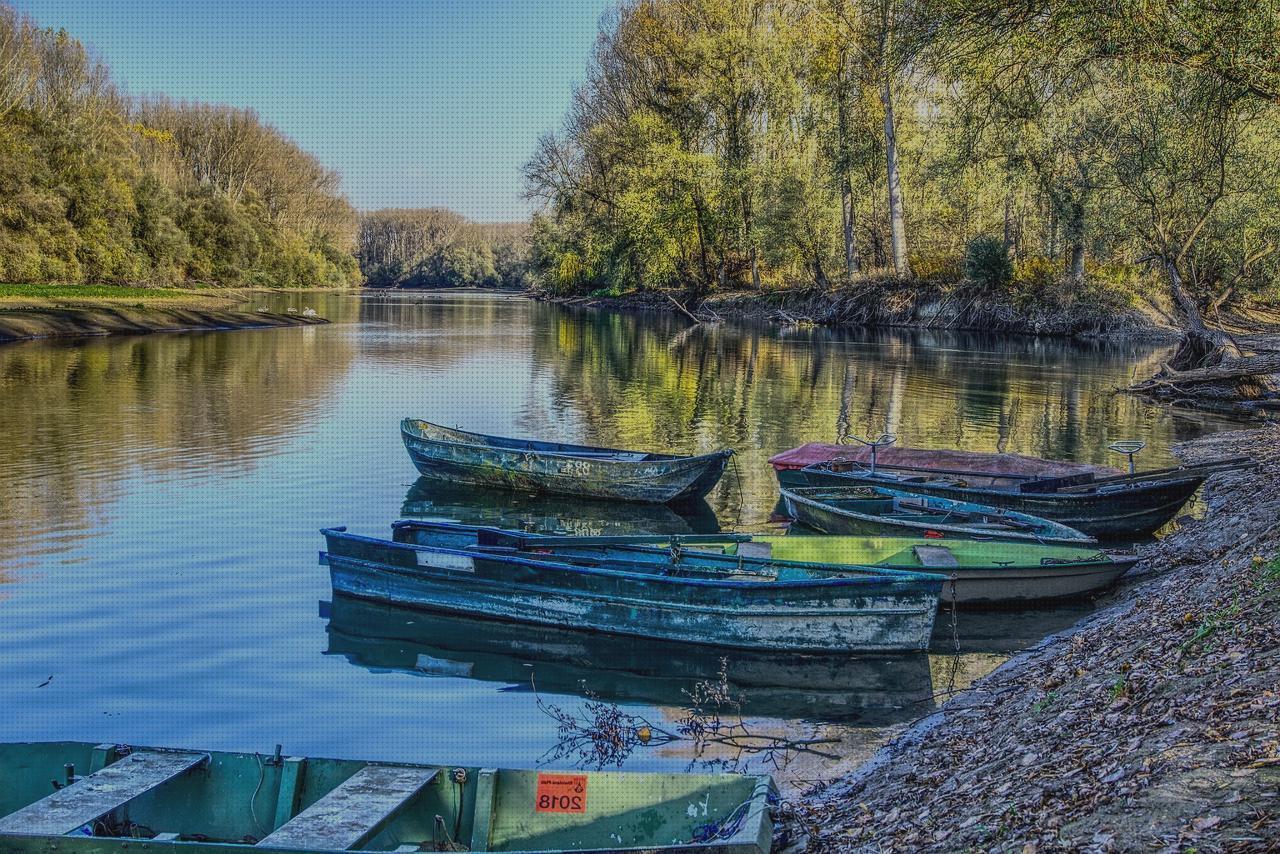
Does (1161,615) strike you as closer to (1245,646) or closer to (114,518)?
(1245,646)

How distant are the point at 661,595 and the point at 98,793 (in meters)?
6.72

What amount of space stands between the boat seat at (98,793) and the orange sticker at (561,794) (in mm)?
2197

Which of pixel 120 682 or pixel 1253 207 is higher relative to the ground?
pixel 1253 207

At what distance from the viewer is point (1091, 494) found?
1630 cm

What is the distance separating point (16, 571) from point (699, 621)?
9.62m

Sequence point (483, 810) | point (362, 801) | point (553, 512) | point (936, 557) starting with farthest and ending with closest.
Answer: point (553, 512)
point (936, 557)
point (483, 810)
point (362, 801)

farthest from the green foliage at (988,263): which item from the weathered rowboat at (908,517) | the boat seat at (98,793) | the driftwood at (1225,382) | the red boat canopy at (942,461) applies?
the boat seat at (98,793)

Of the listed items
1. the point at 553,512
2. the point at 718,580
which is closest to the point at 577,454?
the point at 553,512

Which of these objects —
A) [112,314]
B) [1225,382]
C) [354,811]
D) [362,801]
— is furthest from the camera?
[112,314]

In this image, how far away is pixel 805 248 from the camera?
219 feet

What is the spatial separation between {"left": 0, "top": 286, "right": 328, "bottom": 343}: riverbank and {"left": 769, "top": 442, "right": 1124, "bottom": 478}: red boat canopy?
150 ft

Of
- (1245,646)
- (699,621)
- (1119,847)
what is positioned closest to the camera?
(1119,847)

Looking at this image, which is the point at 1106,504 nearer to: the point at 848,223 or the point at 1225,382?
the point at 1225,382

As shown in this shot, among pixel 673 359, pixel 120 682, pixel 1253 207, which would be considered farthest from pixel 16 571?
pixel 1253 207
